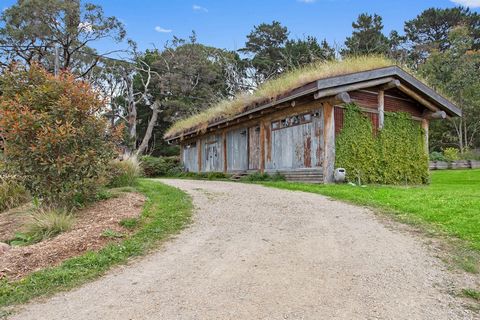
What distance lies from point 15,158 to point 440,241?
6828mm

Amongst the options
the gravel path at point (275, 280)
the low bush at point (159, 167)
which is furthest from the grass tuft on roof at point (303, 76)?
the low bush at point (159, 167)

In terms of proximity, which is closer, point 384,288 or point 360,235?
point 384,288

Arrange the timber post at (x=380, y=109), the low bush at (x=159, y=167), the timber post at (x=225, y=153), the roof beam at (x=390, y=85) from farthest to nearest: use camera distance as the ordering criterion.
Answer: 1. the low bush at (x=159, y=167)
2. the timber post at (x=225, y=153)
3. the timber post at (x=380, y=109)
4. the roof beam at (x=390, y=85)

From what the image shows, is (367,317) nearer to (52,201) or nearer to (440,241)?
(440,241)

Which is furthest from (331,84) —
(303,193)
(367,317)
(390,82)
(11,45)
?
(11,45)

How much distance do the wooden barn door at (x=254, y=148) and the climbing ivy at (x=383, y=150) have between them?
414 cm

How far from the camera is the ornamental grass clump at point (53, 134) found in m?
6.56

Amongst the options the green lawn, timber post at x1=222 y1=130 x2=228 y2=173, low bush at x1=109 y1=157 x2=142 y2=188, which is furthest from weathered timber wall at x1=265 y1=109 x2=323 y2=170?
low bush at x1=109 y1=157 x2=142 y2=188

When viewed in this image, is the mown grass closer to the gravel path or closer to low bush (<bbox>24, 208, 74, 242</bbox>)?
the gravel path

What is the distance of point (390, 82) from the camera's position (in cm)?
1277

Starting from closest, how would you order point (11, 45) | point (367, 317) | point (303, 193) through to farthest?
point (367, 317) → point (303, 193) → point (11, 45)

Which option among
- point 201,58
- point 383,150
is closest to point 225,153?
point 383,150

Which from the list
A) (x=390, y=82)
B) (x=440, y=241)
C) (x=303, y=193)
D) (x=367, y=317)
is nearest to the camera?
(x=367, y=317)

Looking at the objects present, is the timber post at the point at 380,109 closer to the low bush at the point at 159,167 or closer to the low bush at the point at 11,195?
the low bush at the point at 11,195
